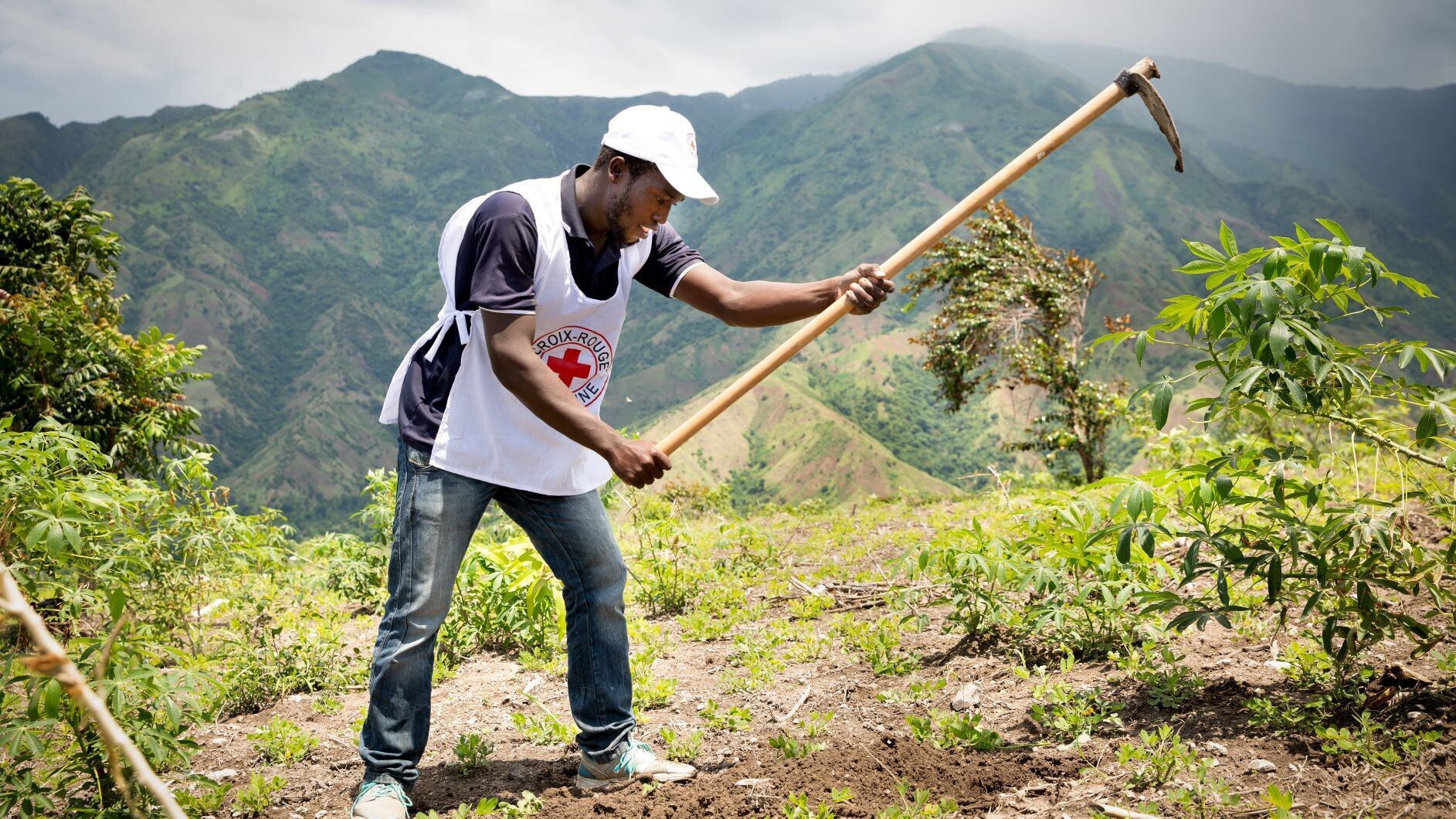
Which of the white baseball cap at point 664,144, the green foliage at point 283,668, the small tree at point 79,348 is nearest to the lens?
the white baseball cap at point 664,144

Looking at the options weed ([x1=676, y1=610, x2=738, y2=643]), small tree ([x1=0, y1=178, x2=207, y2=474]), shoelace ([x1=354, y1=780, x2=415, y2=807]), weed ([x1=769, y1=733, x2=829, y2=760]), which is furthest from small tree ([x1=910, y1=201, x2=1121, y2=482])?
shoelace ([x1=354, y1=780, x2=415, y2=807])

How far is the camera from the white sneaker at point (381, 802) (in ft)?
9.40

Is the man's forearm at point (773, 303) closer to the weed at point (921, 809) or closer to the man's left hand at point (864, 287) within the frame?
the man's left hand at point (864, 287)

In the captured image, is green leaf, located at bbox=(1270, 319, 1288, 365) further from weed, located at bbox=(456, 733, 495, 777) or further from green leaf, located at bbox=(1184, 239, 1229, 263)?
weed, located at bbox=(456, 733, 495, 777)

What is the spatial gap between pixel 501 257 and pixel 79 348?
642 centimetres

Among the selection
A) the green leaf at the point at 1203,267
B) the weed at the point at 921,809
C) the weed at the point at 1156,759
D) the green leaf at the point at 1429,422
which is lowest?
the weed at the point at 921,809

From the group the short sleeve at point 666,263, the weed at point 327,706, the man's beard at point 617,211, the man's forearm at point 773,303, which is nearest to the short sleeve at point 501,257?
the man's beard at point 617,211

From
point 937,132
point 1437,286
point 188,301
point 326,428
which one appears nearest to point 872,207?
point 937,132

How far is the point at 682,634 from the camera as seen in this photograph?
4949 millimetres

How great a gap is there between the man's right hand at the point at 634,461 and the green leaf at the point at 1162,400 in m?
1.46

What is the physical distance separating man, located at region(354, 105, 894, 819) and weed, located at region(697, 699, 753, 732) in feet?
1.50

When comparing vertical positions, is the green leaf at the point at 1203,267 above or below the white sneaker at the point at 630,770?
above

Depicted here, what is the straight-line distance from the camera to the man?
2764 millimetres

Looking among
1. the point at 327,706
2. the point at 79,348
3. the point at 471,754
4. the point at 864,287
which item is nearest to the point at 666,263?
the point at 864,287
